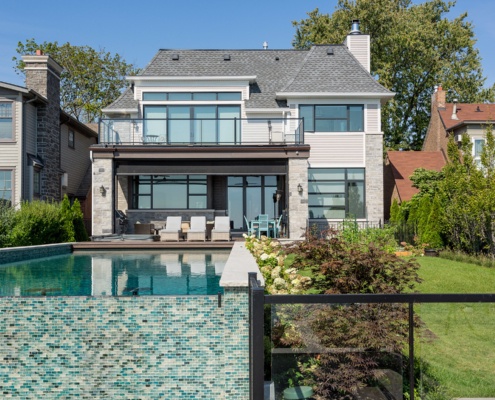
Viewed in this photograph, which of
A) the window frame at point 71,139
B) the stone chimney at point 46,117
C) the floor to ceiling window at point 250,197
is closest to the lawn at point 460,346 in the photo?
the floor to ceiling window at point 250,197

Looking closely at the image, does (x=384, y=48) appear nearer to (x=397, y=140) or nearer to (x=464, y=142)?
(x=397, y=140)

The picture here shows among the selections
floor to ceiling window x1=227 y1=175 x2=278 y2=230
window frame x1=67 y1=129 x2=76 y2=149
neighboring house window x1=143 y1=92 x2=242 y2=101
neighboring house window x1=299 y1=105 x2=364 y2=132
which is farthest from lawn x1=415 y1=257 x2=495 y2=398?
window frame x1=67 y1=129 x2=76 y2=149

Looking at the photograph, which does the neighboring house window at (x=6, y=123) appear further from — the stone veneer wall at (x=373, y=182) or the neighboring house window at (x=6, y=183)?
the stone veneer wall at (x=373, y=182)

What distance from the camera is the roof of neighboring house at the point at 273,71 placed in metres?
23.3

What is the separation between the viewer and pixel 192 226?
2016 cm

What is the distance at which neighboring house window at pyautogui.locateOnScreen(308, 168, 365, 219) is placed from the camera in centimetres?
2298

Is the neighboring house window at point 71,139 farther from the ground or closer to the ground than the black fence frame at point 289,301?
farther from the ground

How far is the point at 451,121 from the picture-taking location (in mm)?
30984

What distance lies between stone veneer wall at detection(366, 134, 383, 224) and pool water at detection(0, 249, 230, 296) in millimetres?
8455

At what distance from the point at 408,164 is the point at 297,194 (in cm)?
1266

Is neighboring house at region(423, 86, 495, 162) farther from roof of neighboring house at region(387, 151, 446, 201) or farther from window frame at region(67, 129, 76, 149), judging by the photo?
window frame at region(67, 129, 76, 149)

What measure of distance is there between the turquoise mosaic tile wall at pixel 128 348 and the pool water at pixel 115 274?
5.25ft

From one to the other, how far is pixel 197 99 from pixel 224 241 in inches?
302

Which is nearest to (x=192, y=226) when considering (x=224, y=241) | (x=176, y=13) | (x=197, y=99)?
(x=224, y=241)
